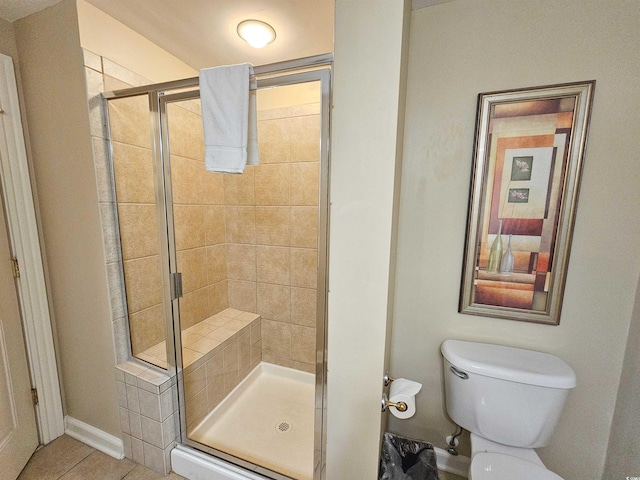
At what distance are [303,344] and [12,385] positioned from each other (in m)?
1.65

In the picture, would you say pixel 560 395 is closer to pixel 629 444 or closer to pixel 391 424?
pixel 629 444

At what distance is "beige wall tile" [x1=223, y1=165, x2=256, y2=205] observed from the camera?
2.05 meters

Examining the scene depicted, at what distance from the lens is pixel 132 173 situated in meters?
1.36

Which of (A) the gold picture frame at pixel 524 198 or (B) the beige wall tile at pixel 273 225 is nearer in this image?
(A) the gold picture frame at pixel 524 198

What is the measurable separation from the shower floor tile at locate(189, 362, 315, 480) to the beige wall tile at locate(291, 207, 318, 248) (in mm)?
1084

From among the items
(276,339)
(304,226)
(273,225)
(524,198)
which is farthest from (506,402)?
(273,225)

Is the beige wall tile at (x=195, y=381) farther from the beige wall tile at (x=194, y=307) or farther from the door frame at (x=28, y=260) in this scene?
the door frame at (x=28, y=260)

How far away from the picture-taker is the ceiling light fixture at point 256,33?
4.11ft

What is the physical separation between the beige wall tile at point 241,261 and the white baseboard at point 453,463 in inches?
65.5

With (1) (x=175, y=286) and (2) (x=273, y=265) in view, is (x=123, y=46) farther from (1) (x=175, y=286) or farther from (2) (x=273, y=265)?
(2) (x=273, y=265)

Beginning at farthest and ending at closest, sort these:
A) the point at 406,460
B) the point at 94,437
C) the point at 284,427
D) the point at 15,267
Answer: the point at 284,427 → the point at 94,437 → the point at 15,267 → the point at 406,460

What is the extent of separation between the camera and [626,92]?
0.96 metres

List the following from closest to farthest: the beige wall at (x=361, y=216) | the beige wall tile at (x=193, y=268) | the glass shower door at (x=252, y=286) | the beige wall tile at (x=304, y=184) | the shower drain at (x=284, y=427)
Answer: the beige wall at (x=361, y=216) < the glass shower door at (x=252, y=286) < the shower drain at (x=284, y=427) < the beige wall tile at (x=193, y=268) < the beige wall tile at (x=304, y=184)

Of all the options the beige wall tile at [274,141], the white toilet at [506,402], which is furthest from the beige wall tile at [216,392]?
A: the beige wall tile at [274,141]
